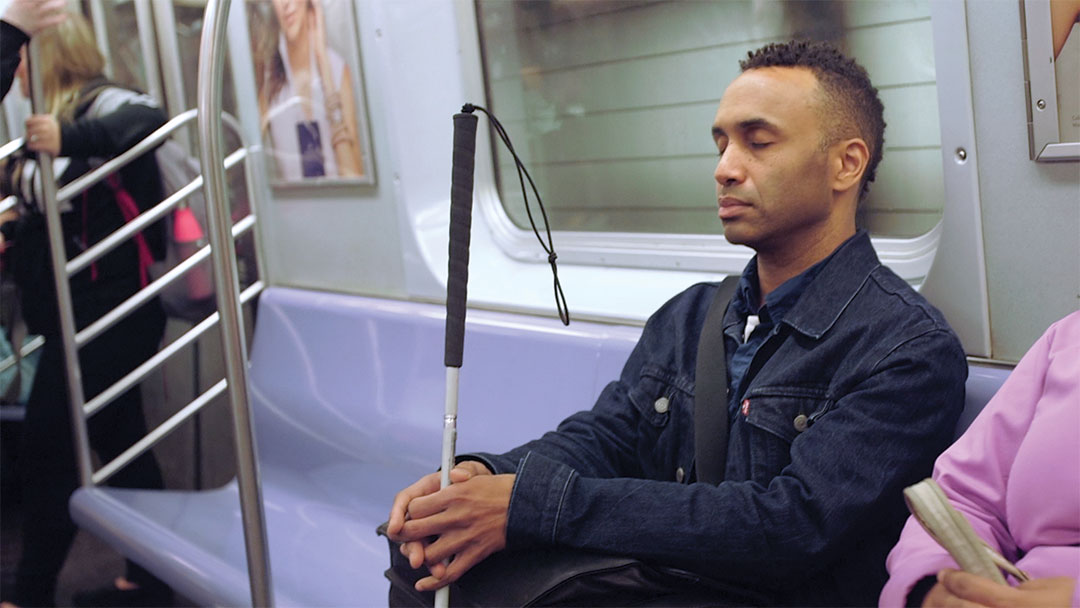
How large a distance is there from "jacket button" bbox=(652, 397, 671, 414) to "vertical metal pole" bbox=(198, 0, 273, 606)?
31.7 inches

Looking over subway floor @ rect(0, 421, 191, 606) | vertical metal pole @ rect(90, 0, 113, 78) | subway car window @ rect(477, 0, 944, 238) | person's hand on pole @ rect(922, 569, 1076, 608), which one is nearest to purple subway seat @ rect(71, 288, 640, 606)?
subway floor @ rect(0, 421, 191, 606)

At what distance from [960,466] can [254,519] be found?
133 cm

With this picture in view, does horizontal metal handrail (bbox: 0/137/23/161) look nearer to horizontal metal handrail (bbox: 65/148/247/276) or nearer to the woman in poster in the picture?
horizontal metal handrail (bbox: 65/148/247/276)

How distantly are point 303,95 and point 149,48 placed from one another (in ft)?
3.29

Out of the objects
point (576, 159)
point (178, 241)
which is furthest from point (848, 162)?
point (178, 241)

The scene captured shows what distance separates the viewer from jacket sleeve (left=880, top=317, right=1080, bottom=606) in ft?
4.62

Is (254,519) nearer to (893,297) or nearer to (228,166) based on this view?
(893,297)

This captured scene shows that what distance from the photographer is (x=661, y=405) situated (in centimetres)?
194

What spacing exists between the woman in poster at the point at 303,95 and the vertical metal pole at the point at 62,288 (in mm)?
787

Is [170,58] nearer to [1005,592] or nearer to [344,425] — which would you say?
[344,425]

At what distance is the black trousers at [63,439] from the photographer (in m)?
3.54

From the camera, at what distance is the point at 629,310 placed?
2.71 meters

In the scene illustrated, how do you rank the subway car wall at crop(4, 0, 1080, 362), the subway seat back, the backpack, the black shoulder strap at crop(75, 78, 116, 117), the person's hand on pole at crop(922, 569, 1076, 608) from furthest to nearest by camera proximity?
the backpack → the black shoulder strap at crop(75, 78, 116, 117) → the subway seat back → the subway car wall at crop(4, 0, 1080, 362) → the person's hand on pole at crop(922, 569, 1076, 608)

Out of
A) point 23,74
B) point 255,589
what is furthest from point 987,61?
point 23,74
